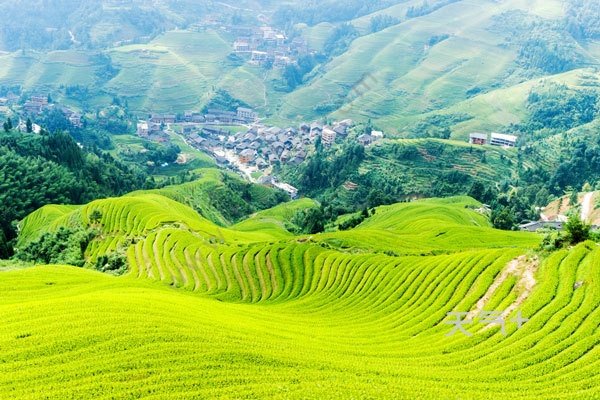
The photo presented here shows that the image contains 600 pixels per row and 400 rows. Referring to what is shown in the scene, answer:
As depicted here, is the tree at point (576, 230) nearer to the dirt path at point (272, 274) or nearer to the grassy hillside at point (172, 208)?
the dirt path at point (272, 274)

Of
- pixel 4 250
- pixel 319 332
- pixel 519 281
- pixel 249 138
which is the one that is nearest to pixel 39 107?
pixel 249 138

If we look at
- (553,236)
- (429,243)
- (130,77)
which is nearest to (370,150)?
(429,243)

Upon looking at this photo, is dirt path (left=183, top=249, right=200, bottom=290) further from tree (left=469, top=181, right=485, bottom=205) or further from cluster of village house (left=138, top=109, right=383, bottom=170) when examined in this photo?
cluster of village house (left=138, top=109, right=383, bottom=170)

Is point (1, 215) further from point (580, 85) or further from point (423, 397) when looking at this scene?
point (580, 85)

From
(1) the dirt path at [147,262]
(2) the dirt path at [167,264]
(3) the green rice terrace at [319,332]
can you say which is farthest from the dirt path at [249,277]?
(1) the dirt path at [147,262]

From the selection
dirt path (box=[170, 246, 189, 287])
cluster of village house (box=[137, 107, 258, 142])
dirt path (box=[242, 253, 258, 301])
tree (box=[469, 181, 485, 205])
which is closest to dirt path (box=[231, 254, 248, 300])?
dirt path (box=[242, 253, 258, 301])

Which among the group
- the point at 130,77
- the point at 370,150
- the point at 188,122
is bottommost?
the point at 370,150

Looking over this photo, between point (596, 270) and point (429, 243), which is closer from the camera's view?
point (596, 270)
